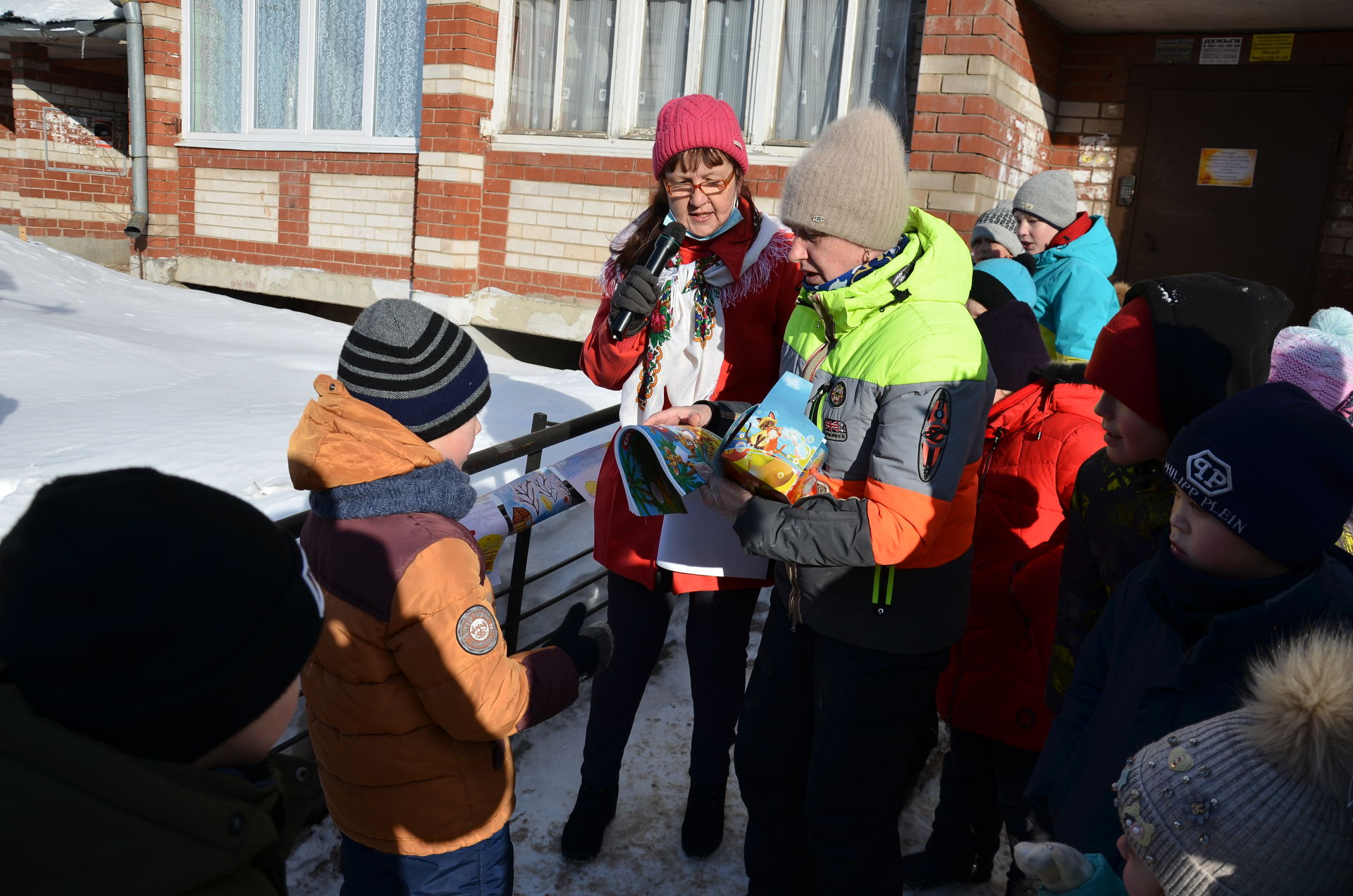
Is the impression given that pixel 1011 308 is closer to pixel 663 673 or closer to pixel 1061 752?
pixel 1061 752

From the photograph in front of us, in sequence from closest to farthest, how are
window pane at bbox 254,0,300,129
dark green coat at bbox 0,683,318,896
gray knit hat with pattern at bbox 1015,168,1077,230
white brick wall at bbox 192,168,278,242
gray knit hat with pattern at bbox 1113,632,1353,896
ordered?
dark green coat at bbox 0,683,318,896, gray knit hat with pattern at bbox 1113,632,1353,896, gray knit hat with pattern at bbox 1015,168,1077,230, window pane at bbox 254,0,300,129, white brick wall at bbox 192,168,278,242

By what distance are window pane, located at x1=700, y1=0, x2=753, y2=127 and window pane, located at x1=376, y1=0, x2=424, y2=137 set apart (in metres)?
3.08

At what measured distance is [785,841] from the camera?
2207 mm

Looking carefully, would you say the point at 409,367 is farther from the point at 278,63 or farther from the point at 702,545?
the point at 278,63

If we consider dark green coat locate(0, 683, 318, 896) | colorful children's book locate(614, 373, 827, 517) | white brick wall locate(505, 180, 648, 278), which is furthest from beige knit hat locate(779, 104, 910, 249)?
white brick wall locate(505, 180, 648, 278)

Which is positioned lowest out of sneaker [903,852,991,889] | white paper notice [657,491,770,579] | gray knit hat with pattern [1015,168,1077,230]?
sneaker [903,852,991,889]

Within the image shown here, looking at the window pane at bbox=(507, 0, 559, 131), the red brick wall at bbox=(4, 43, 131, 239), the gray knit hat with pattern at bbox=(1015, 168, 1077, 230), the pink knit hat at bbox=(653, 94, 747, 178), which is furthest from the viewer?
the red brick wall at bbox=(4, 43, 131, 239)

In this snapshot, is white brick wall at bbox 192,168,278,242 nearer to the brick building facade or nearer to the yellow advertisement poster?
the brick building facade

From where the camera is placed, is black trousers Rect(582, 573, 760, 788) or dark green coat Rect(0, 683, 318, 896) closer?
dark green coat Rect(0, 683, 318, 896)

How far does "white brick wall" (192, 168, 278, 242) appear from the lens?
399 inches

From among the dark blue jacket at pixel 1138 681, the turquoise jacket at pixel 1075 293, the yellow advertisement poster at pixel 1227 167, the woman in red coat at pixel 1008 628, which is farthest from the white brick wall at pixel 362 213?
the dark blue jacket at pixel 1138 681

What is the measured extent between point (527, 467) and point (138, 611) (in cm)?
260

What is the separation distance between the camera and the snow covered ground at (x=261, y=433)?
2.61m

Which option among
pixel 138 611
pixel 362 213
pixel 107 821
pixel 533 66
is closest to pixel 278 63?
pixel 362 213
